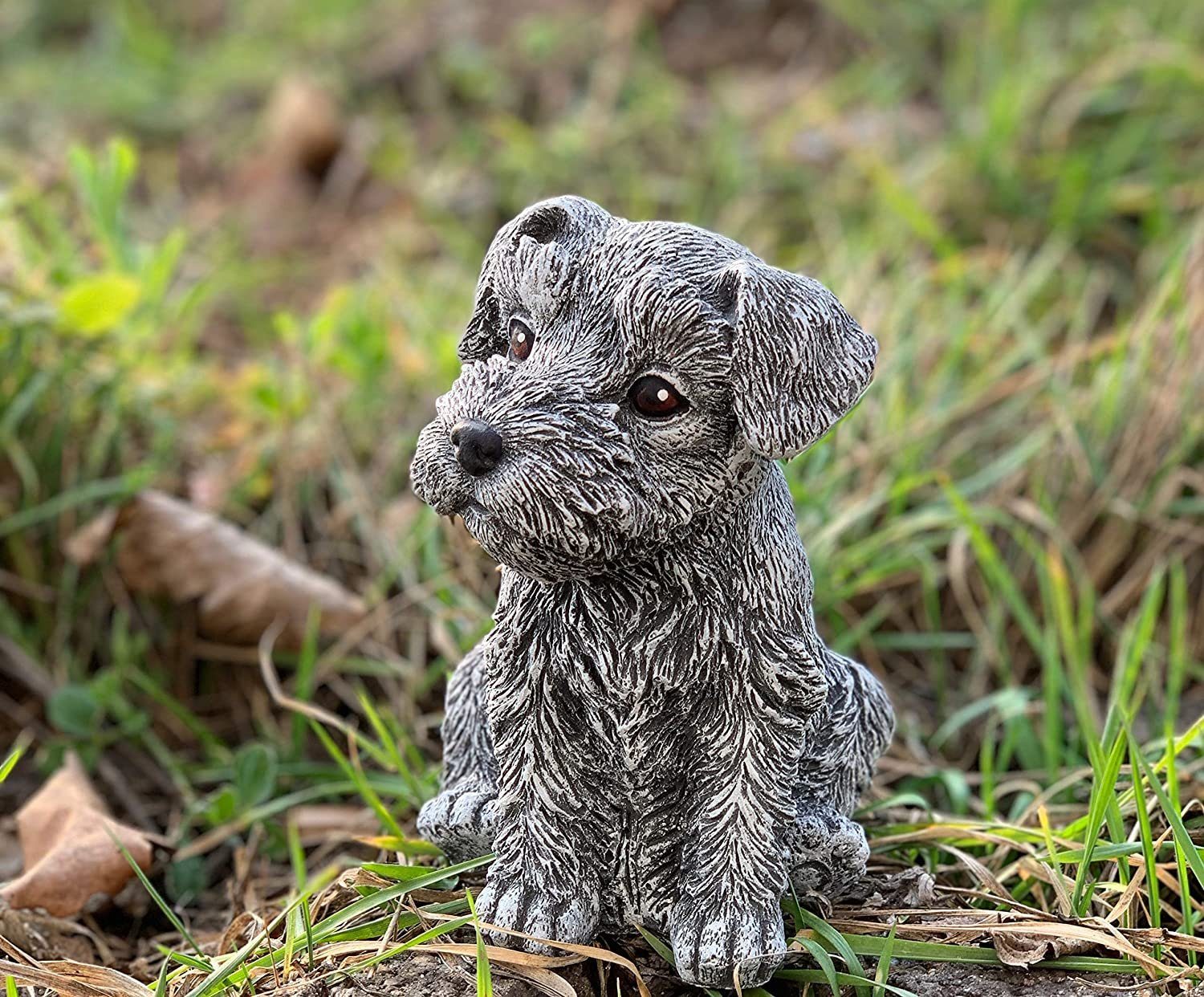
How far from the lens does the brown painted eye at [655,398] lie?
1810 mm

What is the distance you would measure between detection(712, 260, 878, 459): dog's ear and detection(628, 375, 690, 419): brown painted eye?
0.08 m

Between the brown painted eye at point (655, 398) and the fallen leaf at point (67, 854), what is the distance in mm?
1347

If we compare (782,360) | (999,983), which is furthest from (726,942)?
(782,360)

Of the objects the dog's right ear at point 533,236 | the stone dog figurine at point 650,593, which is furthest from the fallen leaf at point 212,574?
the dog's right ear at point 533,236

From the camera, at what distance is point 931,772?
2824mm

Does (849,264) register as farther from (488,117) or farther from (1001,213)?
(488,117)

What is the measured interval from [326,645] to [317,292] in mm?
2462

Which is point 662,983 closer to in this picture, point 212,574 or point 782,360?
point 782,360

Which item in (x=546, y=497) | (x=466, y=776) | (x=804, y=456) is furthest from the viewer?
(x=804, y=456)

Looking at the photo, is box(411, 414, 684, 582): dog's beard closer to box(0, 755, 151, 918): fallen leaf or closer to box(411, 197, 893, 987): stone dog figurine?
box(411, 197, 893, 987): stone dog figurine

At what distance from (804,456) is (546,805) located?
1.49m

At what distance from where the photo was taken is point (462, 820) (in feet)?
7.07

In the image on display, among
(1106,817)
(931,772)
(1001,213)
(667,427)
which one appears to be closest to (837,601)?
(931,772)

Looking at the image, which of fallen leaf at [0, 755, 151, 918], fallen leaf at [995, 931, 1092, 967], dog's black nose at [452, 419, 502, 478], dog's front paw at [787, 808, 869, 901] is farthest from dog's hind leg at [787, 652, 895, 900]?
fallen leaf at [0, 755, 151, 918]
